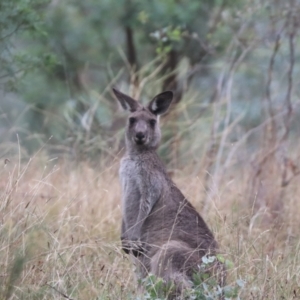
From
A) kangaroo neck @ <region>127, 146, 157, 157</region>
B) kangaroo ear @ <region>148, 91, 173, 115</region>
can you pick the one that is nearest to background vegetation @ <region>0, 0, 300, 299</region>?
kangaroo neck @ <region>127, 146, 157, 157</region>

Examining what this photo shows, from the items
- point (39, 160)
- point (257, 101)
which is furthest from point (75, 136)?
point (257, 101)

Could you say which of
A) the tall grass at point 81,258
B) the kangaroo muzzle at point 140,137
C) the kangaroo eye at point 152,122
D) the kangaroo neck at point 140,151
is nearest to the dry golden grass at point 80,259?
the tall grass at point 81,258

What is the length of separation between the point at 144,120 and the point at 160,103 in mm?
213

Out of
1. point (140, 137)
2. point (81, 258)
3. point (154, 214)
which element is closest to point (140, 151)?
point (140, 137)

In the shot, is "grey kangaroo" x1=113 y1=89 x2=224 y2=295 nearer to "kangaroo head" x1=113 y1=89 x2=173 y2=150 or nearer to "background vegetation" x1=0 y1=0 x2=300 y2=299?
"kangaroo head" x1=113 y1=89 x2=173 y2=150

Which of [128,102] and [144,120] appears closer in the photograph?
[144,120]

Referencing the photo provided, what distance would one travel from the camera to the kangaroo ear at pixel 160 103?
21.3 feet

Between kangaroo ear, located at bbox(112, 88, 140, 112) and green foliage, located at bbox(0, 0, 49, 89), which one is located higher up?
green foliage, located at bbox(0, 0, 49, 89)

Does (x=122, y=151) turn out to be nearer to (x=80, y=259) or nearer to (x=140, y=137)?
(x=140, y=137)

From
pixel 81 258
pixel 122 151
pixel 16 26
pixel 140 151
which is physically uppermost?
pixel 16 26

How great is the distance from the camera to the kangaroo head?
251 inches

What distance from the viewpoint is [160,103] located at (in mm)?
6555

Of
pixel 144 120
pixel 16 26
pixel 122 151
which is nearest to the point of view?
pixel 144 120

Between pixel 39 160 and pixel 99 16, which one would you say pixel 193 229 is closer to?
pixel 39 160
